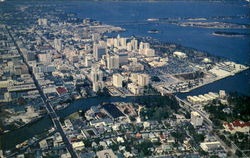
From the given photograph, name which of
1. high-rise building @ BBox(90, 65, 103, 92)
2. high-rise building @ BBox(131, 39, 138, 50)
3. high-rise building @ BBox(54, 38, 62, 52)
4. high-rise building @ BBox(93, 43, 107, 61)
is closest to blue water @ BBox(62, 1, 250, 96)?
high-rise building @ BBox(131, 39, 138, 50)

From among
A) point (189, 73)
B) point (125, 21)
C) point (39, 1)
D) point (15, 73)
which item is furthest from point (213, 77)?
point (39, 1)

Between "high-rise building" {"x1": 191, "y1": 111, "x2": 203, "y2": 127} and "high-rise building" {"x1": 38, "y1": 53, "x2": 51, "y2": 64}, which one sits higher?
"high-rise building" {"x1": 38, "y1": 53, "x2": 51, "y2": 64}

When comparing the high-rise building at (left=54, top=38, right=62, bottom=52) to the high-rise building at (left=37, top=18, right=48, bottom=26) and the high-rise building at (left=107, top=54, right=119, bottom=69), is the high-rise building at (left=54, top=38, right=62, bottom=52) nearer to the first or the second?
the high-rise building at (left=107, top=54, right=119, bottom=69)

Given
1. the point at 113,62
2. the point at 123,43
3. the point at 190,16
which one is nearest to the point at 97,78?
the point at 113,62

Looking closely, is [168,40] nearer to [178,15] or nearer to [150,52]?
[150,52]

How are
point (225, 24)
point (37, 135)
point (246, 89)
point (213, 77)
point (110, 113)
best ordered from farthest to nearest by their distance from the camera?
1. point (225, 24)
2. point (213, 77)
3. point (246, 89)
4. point (110, 113)
5. point (37, 135)

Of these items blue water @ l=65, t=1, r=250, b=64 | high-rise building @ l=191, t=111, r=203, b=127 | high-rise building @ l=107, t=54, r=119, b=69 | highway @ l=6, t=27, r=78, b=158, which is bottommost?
highway @ l=6, t=27, r=78, b=158

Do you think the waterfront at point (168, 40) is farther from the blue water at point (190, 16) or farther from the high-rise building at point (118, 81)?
the high-rise building at point (118, 81)

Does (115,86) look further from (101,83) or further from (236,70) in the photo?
(236,70)
